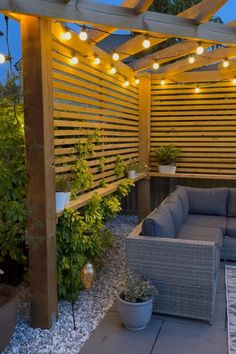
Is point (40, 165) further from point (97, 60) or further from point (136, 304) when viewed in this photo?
point (97, 60)

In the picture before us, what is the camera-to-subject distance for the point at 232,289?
11.9 ft

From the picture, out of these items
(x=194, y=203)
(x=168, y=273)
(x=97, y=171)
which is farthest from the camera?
(x=194, y=203)

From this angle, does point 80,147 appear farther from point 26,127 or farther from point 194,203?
point 194,203

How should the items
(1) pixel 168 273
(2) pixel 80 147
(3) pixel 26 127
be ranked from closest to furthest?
(3) pixel 26 127
(1) pixel 168 273
(2) pixel 80 147

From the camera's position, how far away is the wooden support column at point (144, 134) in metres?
6.15

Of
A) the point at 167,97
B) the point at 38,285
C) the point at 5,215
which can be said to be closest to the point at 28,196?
the point at 5,215

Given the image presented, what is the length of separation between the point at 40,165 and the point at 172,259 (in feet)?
4.80

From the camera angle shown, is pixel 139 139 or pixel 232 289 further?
pixel 139 139

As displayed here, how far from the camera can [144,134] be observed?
6.21 m

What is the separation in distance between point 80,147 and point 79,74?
806 millimetres

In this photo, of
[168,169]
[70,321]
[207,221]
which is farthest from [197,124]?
[70,321]

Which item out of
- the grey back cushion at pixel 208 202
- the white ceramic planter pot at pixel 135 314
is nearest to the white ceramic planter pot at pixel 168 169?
the grey back cushion at pixel 208 202

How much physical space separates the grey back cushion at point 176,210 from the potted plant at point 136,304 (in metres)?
1.24

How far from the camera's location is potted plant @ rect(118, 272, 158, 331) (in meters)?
2.83
